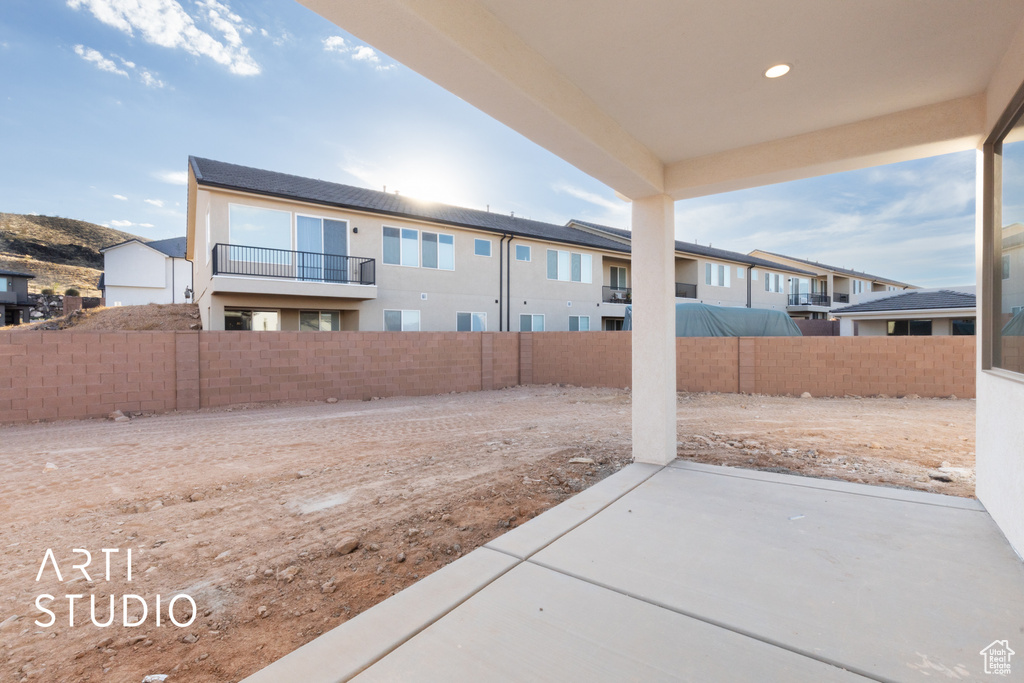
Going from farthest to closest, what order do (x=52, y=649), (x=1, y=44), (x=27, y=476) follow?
1. (x=1, y=44)
2. (x=27, y=476)
3. (x=52, y=649)

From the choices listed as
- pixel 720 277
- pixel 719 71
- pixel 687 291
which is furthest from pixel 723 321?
pixel 719 71

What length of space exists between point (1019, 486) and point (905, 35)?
2765mm

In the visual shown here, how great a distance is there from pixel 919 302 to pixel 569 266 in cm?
1582

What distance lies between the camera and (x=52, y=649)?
2.15 meters

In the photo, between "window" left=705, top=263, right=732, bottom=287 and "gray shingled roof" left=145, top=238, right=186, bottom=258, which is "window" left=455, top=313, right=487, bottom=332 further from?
"gray shingled roof" left=145, top=238, right=186, bottom=258

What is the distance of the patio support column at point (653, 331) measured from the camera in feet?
15.1

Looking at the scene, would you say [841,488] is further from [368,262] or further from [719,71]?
[368,262]

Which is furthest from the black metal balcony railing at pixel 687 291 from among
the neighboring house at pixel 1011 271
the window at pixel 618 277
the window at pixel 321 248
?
the neighboring house at pixel 1011 271

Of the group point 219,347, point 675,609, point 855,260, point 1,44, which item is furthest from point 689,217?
point 1,44

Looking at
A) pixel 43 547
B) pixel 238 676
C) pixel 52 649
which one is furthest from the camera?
pixel 43 547

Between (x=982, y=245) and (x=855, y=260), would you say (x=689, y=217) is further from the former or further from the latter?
(x=982, y=245)

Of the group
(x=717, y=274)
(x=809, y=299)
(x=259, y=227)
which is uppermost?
(x=717, y=274)

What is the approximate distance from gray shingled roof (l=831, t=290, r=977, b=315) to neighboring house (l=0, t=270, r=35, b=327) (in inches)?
2052

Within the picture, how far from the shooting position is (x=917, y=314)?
64.8 feet
